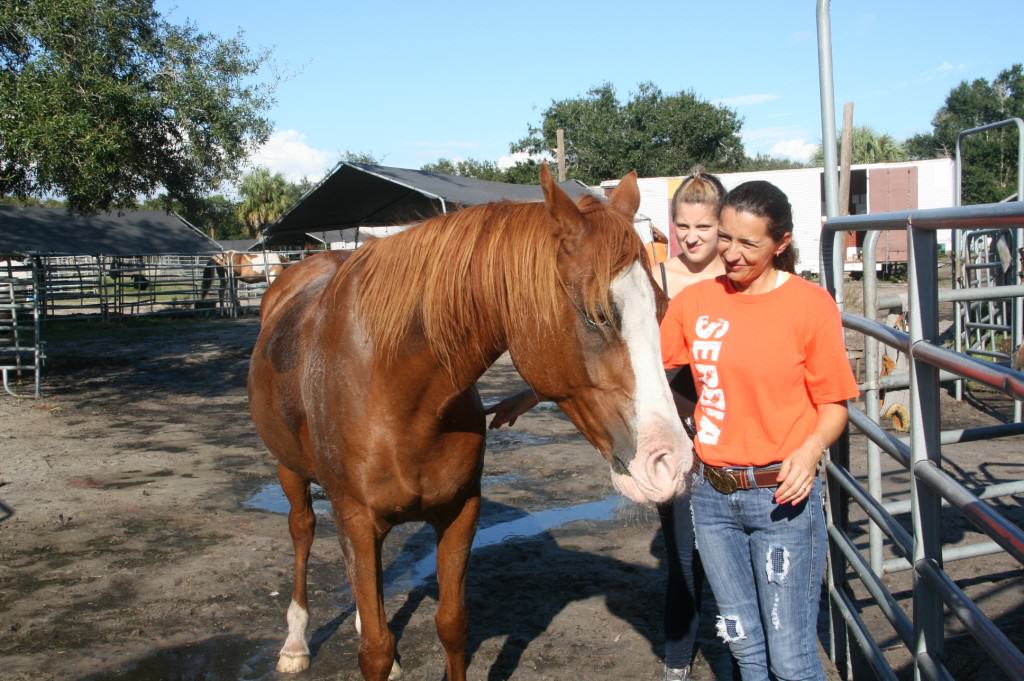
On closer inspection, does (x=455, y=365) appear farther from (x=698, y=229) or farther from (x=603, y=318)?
(x=698, y=229)

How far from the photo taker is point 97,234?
133ft

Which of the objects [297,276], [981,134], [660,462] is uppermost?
[981,134]

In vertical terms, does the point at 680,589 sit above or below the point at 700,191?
below

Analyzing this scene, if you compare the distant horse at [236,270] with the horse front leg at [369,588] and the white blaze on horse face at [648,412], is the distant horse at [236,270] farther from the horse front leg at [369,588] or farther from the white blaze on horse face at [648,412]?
the white blaze on horse face at [648,412]

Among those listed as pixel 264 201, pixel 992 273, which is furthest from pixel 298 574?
pixel 264 201

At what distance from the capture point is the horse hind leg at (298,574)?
3482 mm

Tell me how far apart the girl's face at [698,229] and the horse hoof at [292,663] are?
233 cm

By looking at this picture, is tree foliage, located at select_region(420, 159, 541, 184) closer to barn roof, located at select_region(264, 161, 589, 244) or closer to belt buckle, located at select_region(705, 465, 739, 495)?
barn roof, located at select_region(264, 161, 589, 244)

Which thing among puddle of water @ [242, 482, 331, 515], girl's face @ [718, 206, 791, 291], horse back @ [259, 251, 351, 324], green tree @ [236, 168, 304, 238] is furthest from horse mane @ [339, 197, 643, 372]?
green tree @ [236, 168, 304, 238]

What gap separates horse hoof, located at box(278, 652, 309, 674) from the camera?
3441mm

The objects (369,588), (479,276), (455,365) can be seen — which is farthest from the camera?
(369,588)

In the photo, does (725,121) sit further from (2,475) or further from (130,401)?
(2,475)

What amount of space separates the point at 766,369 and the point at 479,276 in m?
0.84

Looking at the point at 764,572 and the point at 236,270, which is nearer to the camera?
the point at 764,572
